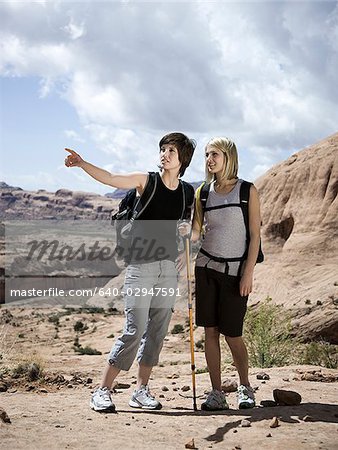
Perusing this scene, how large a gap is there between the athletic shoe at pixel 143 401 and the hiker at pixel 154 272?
1.06 ft

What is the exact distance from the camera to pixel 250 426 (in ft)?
14.4

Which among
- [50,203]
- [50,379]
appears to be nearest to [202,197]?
[50,379]

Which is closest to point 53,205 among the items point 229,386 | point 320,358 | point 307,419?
point 320,358

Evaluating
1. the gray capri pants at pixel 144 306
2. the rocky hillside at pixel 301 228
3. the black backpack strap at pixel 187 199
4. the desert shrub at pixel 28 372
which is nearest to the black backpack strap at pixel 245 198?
the black backpack strap at pixel 187 199

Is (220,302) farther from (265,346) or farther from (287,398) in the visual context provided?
(265,346)

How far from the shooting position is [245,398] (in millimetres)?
5117

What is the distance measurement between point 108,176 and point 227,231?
3.82ft

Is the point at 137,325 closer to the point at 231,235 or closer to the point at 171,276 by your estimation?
the point at 171,276

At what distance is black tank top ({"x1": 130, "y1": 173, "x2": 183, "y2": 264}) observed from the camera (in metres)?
4.72

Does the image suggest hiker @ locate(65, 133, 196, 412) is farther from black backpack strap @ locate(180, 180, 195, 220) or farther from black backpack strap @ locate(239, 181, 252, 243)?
black backpack strap @ locate(239, 181, 252, 243)

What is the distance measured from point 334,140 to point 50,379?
21516 millimetres

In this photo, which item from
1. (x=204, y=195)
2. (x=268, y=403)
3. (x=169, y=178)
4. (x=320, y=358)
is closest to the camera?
(x=169, y=178)

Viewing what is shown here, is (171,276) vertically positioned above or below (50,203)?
below

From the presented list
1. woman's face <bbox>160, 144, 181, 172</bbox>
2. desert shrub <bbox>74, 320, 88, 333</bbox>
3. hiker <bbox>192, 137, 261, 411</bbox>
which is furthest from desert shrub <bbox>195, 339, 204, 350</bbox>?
woman's face <bbox>160, 144, 181, 172</bbox>
